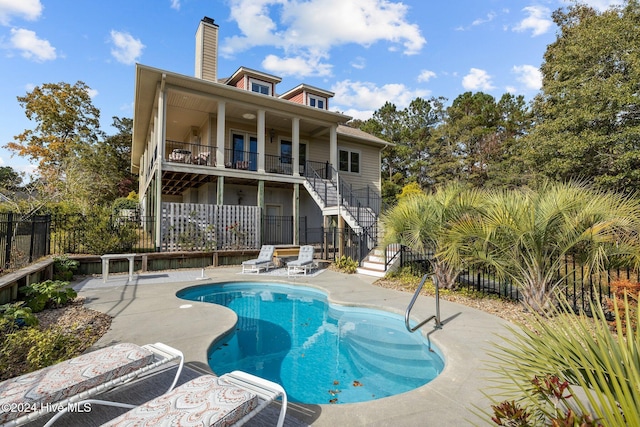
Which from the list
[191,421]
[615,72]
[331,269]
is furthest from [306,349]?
[615,72]

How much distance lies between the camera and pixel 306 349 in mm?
5203

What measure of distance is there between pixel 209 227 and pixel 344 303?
7690 mm

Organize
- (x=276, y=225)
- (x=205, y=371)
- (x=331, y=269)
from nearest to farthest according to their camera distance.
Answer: (x=205, y=371) → (x=331, y=269) → (x=276, y=225)

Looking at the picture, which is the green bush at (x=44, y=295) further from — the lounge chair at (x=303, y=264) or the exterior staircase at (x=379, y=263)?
the exterior staircase at (x=379, y=263)

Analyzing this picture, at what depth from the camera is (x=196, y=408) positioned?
6.92ft

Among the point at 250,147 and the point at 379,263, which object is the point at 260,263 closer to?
the point at 379,263

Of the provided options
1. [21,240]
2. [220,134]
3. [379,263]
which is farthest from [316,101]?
[21,240]

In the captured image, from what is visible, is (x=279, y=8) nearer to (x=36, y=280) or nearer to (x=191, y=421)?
(x=36, y=280)

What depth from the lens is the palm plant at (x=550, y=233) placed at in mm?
5168

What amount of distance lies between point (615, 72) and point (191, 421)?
20215mm

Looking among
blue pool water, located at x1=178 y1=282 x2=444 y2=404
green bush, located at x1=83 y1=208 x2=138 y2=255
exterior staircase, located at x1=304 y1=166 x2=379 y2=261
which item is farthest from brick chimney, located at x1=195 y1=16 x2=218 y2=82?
blue pool water, located at x1=178 y1=282 x2=444 y2=404

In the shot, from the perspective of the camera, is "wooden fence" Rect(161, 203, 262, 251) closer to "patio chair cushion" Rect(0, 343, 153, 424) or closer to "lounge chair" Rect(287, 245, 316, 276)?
"lounge chair" Rect(287, 245, 316, 276)

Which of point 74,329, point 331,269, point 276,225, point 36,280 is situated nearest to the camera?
point 74,329

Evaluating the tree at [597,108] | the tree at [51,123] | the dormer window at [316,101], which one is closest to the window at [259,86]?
the dormer window at [316,101]
